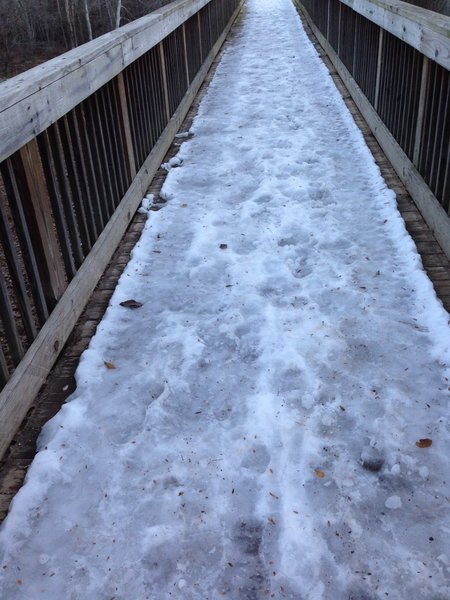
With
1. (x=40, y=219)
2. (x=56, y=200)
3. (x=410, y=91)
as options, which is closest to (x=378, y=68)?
(x=410, y=91)

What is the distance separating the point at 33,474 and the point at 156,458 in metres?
0.47

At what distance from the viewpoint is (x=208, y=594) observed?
182 centimetres

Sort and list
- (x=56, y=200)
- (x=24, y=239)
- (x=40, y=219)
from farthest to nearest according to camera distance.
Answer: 1. (x=56, y=200)
2. (x=40, y=219)
3. (x=24, y=239)

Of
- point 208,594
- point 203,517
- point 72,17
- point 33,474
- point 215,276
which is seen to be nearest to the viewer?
point 208,594

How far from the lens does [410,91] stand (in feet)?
15.0

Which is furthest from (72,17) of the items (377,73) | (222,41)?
(377,73)

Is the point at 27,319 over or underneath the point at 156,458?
over

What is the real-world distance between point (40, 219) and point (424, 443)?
195 cm

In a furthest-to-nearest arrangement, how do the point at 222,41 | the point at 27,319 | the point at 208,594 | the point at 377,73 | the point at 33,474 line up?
the point at 222,41, the point at 377,73, the point at 27,319, the point at 33,474, the point at 208,594

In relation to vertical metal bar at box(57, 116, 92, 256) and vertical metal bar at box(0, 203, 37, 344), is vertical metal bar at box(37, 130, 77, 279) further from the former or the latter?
vertical metal bar at box(0, 203, 37, 344)

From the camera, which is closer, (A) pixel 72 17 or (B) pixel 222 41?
(B) pixel 222 41

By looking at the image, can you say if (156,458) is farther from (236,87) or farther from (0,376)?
(236,87)

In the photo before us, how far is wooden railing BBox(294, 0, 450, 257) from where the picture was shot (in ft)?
12.0

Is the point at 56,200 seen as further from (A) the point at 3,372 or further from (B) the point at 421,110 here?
(B) the point at 421,110
